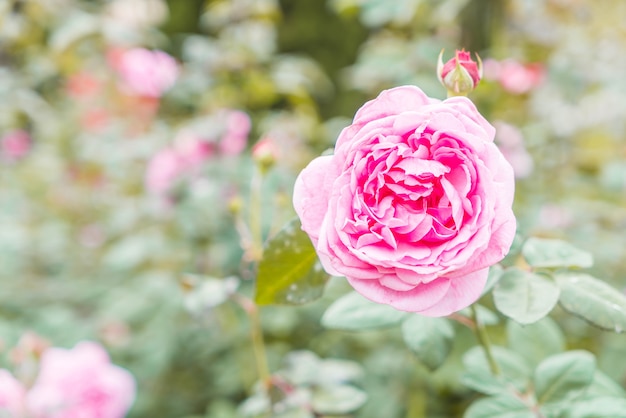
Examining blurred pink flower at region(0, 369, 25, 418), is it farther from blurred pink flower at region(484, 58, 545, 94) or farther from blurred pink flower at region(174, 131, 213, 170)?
blurred pink flower at region(484, 58, 545, 94)

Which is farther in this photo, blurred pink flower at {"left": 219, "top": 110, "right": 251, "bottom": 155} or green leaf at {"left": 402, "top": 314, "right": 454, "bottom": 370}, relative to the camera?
blurred pink flower at {"left": 219, "top": 110, "right": 251, "bottom": 155}

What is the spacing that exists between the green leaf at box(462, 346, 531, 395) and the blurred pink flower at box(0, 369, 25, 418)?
0.77m

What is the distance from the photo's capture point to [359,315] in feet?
2.42

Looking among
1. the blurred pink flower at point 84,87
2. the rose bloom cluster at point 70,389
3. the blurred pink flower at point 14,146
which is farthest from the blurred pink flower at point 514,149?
the blurred pink flower at point 14,146

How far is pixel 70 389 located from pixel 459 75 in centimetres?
93

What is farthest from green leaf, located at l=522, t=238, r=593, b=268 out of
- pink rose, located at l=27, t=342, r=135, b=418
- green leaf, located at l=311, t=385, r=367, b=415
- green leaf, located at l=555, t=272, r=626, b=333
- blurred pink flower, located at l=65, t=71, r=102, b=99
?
blurred pink flower, located at l=65, t=71, r=102, b=99

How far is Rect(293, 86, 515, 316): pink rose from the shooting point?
0.52 meters

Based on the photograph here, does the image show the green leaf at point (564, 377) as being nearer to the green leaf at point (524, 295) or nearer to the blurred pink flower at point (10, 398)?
the green leaf at point (524, 295)

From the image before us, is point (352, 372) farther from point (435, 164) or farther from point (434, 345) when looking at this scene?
point (435, 164)

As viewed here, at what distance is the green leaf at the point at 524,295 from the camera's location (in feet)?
1.82

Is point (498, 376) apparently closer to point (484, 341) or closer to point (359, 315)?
point (484, 341)

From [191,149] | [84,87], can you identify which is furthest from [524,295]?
[84,87]

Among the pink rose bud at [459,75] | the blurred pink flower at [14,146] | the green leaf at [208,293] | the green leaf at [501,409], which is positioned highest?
the blurred pink flower at [14,146]

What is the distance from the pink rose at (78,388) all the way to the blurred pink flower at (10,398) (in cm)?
2
